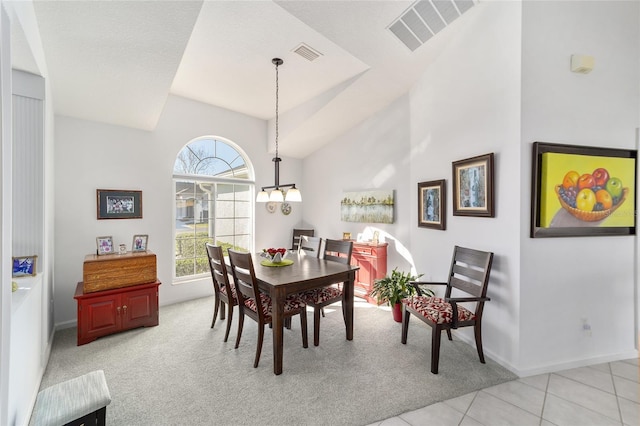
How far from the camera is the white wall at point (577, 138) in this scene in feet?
8.04

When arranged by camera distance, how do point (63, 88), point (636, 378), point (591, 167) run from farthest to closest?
point (63, 88), point (591, 167), point (636, 378)

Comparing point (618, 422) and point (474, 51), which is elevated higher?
point (474, 51)

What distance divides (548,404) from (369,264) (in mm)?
2480

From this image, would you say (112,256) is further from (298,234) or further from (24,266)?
(298,234)

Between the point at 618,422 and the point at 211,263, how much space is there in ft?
11.8

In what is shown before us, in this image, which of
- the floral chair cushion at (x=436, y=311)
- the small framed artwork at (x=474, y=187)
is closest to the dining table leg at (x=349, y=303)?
the floral chair cushion at (x=436, y=311)

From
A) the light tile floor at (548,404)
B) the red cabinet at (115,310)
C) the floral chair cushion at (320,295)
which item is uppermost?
the floral chair cushion at (320,295)

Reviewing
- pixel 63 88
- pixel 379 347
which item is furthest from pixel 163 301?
pixel 379 347

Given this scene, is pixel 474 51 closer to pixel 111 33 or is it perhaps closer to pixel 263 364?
pixel 111 33

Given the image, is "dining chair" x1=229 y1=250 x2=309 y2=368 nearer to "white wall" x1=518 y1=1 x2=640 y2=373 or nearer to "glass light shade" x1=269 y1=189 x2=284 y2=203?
"glass light shade" x1=269 y1=189 x2=284 y2=203

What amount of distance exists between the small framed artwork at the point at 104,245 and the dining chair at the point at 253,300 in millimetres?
1837

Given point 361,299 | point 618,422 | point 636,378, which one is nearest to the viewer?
point 618,422

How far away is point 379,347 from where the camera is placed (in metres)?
2.92

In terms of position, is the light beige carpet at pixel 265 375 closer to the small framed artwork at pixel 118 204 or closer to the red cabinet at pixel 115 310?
the red cabinet at pixel 115 310
